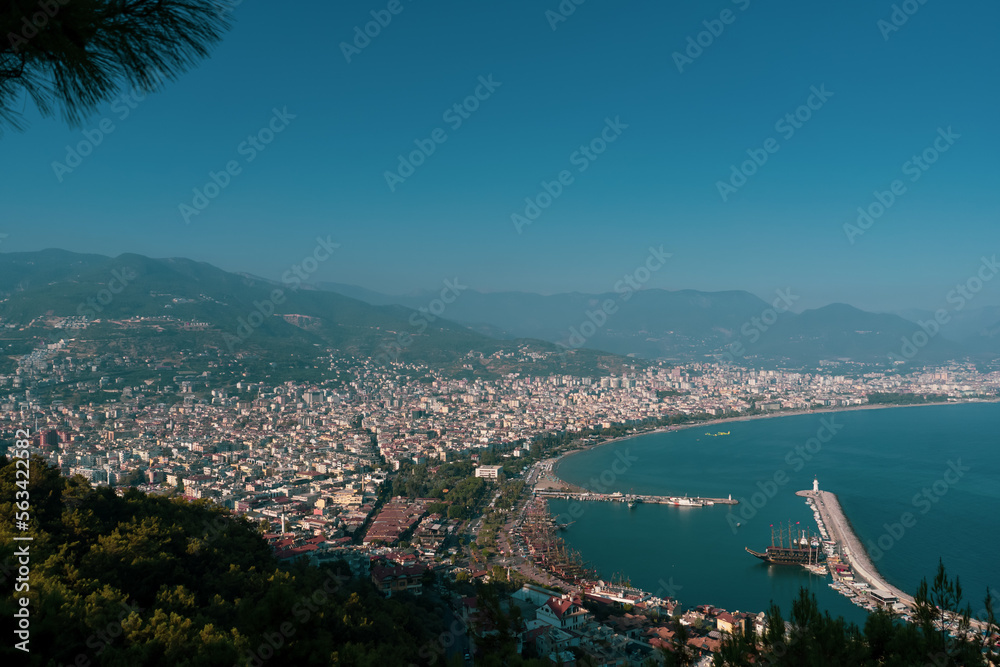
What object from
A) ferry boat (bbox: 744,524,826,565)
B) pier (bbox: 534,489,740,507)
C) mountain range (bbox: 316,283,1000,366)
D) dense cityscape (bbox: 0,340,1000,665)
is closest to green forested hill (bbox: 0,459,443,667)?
dense cityscape (bbox: 0,340,1000,665)

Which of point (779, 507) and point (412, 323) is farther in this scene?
point (412, 323)

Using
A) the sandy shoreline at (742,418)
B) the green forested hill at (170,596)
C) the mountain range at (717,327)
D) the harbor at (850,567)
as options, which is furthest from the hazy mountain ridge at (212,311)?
the harbor at (850,567)

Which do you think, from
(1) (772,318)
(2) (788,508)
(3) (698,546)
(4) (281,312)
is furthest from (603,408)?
(1) (772,318)

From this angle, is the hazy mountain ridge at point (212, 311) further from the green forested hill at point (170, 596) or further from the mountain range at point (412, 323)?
the green forested hill at point (170, 596)

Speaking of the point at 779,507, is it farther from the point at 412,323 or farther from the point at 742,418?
the point at 412,323

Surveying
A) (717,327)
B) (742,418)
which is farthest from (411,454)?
(717,327)

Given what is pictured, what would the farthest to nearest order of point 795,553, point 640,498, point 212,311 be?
point 212,311, point 640,498, point 795,553
